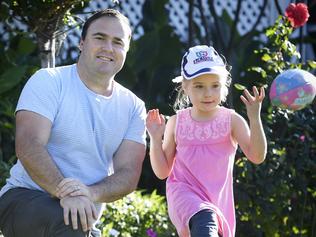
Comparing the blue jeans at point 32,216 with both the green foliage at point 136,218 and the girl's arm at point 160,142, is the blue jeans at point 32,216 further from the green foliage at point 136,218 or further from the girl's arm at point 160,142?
the green foliage at point 136,218

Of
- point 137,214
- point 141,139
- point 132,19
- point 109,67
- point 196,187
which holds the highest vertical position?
point 132,19

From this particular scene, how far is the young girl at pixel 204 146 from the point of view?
12.9ft

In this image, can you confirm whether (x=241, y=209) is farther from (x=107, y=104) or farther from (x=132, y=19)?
(x=132, y=19)

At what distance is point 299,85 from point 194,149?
69 centimetres

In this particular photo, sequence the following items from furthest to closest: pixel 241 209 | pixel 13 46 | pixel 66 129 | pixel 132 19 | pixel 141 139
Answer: pixel 132 19
pixel 13 46
pixel 241 209
pixel 141 139
pixel 66 129

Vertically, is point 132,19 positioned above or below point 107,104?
→ above

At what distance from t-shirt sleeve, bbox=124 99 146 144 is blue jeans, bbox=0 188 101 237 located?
0.59 metres

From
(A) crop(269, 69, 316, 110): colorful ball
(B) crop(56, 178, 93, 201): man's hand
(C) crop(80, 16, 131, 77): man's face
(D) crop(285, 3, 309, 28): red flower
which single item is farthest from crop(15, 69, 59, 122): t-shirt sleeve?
(D) crop(285, 3, 309, 28): red flower

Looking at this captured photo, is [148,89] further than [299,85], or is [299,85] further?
[148,89]

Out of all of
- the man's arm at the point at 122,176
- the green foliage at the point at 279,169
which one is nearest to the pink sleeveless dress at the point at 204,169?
the man's arm at the point at 122,176

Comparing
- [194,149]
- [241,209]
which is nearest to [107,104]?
[194,149]

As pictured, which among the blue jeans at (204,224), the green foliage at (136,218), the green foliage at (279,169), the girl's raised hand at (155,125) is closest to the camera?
the blue jeans at (204,224)

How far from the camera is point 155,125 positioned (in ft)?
13.4

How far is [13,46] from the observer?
7.69 m
